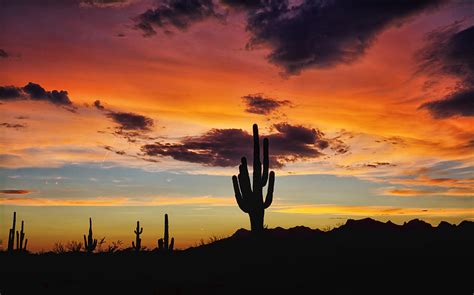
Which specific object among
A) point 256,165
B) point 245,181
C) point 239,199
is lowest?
point 239,199

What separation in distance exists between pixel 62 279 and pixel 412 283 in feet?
37.8

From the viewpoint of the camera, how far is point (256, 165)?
76.6 ft

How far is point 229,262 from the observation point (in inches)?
716

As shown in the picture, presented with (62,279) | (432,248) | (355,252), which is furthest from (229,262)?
(432,248)

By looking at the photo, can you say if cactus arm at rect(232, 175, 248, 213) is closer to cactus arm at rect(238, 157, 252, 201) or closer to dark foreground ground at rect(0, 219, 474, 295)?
cactus arm at rect(238, 157, 252, 201)

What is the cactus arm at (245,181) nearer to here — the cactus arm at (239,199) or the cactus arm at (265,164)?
the cactus arm at (239,199)

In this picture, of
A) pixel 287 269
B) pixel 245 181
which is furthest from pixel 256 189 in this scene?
pixel 287 269

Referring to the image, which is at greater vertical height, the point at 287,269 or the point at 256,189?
the point at 256,189

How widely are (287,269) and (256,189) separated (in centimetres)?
754

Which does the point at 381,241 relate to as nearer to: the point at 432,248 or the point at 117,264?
the point at 432,248

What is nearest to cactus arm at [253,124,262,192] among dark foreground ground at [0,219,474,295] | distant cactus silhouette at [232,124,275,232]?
distant cactus silhouette at [232,124,275,232]

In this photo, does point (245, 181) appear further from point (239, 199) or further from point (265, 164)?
point (265, 164)

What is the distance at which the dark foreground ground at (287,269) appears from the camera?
13.9m

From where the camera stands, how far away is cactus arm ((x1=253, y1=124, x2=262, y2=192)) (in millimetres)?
23172
